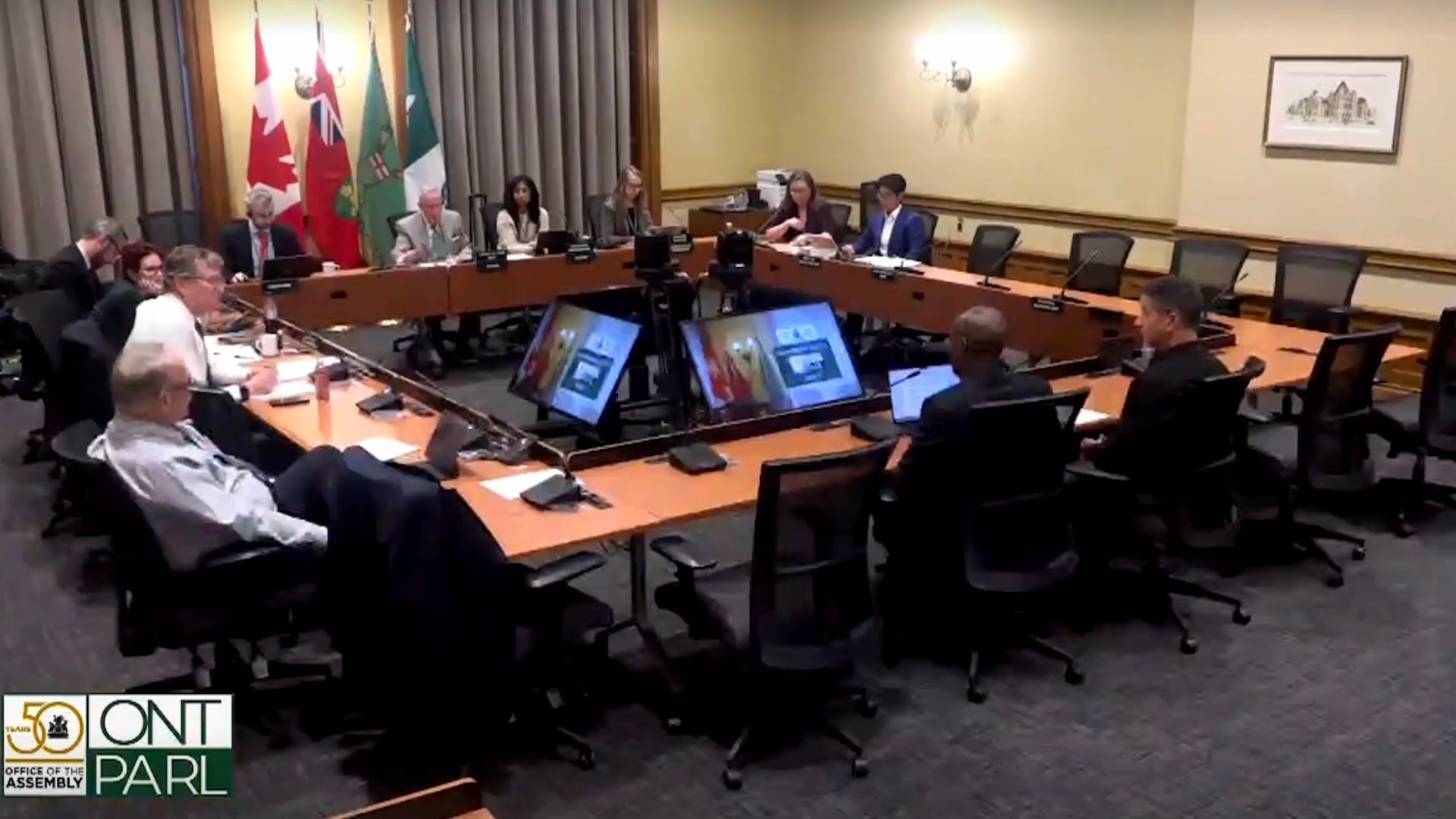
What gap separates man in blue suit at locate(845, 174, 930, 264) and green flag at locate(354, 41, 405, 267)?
10.8 feet

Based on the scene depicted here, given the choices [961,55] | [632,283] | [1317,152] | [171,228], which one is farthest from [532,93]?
[1317,152]

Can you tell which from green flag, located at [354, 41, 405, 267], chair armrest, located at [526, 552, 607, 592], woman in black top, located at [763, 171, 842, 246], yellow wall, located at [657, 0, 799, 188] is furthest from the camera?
yellow wall, located at [657, 0, 799, 188]

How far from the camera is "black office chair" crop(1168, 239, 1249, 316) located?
22.1 ft

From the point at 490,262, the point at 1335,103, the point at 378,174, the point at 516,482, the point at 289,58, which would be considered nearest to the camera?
the point at 516,482

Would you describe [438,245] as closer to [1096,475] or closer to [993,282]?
[993,282]

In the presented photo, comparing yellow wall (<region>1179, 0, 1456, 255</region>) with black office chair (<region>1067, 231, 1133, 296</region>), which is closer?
yellow wall (<region>1179, 0, 1456, 255</region>)

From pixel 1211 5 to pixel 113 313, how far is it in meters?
6.13

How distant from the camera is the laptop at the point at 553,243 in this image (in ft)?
26.0

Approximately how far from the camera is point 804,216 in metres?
8.67

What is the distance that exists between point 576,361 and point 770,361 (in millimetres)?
756

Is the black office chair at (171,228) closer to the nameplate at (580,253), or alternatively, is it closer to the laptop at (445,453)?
the nameplate at (580,253)

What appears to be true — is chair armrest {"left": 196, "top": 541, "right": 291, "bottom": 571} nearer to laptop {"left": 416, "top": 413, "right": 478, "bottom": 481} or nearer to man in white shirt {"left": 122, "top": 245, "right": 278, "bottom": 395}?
laptop {"left": 416, "top": 413, "right": 478, "bottom": 481}

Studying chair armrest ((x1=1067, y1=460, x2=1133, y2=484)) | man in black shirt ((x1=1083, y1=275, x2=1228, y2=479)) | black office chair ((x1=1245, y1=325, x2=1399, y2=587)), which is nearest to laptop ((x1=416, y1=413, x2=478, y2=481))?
chair armrest ((x1=1067, y1=460, x2=1133, y2=484))

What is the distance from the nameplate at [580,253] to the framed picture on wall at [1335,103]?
13.0 ft
